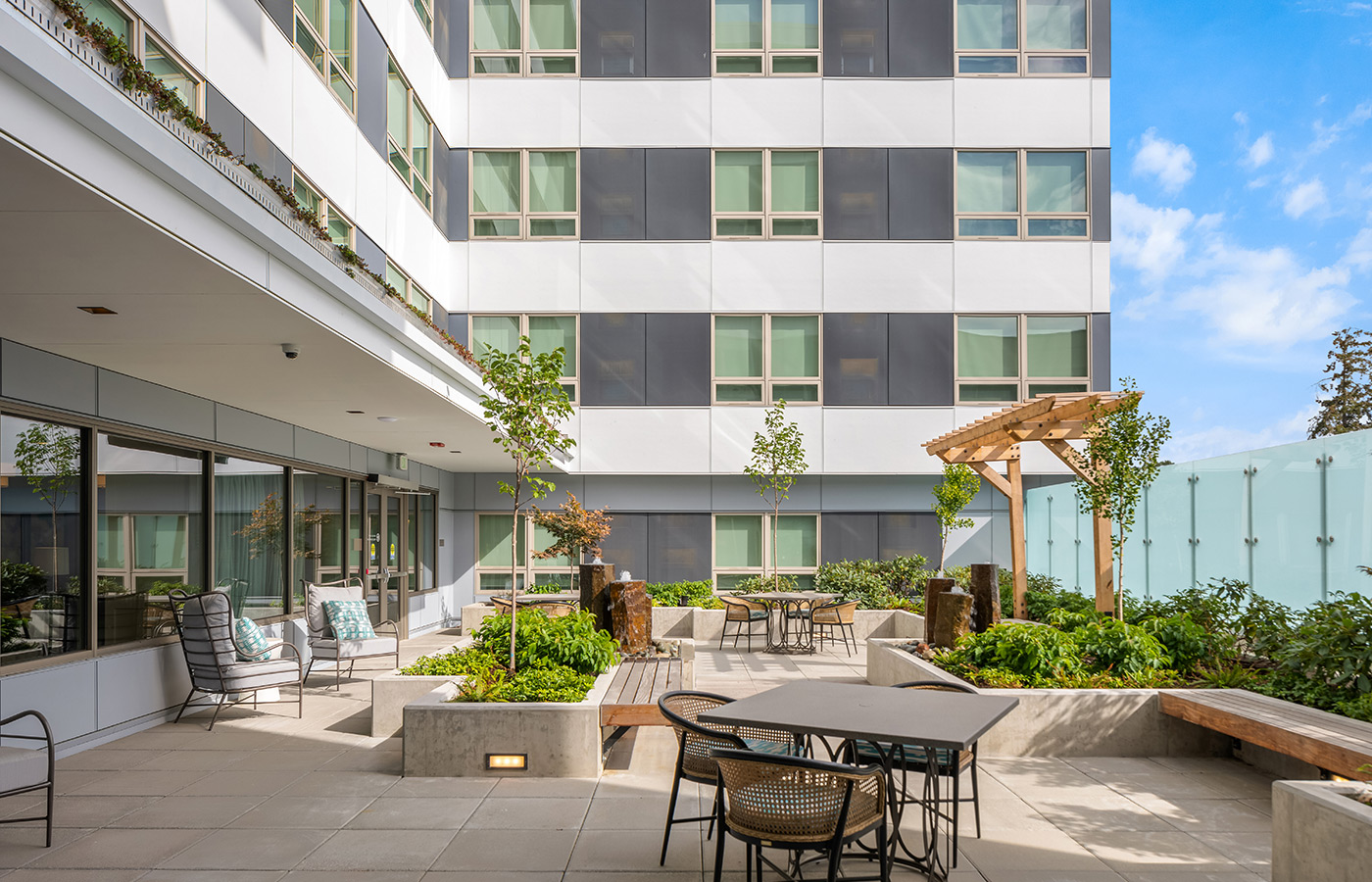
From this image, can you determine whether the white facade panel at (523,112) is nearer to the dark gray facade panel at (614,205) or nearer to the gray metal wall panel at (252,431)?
the dark gray facade panel at (614,205)

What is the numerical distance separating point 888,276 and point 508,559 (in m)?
8.52

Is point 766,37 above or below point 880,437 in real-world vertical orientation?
above

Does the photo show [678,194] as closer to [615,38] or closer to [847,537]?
[615,38]

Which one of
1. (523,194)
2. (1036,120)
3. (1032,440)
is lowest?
(1032,440)

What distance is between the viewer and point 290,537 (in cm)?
1234

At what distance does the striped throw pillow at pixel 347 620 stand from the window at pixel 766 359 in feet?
27.3

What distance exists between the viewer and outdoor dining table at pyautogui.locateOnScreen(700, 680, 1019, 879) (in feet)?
15.3

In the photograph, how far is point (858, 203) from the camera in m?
18.0

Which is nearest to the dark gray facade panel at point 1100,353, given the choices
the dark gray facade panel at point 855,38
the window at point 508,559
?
the dark gray facade panel at point 855,38

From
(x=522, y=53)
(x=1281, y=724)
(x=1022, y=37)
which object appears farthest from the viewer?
(x=522, y=53)

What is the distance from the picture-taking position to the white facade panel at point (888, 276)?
17.9 metres

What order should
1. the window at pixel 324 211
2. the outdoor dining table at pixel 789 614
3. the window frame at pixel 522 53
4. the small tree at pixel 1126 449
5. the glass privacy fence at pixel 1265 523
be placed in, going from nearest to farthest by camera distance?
the glass privacy fence at pixel 1265 523 → the small tree at pixel 1126 449 → the window at pixel 324 211 → the outdoor dining table at pixel 789 614 → the window frame at pixel 522 53

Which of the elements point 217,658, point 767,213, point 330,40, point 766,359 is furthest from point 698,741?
point 767,213

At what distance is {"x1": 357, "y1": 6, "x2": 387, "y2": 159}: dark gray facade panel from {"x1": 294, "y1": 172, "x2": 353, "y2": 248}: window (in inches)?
57.4
